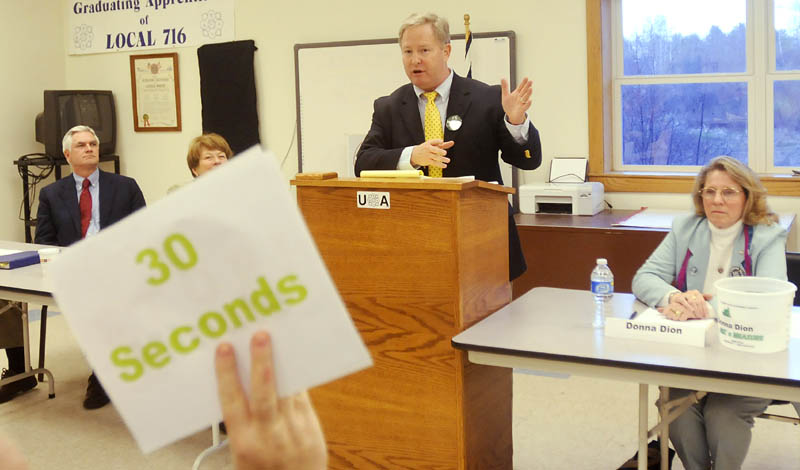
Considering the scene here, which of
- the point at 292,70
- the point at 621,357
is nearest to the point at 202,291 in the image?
the point at 621,357

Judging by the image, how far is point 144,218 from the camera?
0.65m

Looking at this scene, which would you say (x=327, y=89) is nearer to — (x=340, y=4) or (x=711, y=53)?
(x=340, y=4)

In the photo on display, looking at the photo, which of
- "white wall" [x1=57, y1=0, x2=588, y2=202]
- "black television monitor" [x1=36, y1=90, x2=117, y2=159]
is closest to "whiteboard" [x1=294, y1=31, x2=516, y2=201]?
"white wall" [x1=57, y1=0, x2=588, y2=202]

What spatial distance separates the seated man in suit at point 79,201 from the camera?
4.43 meters

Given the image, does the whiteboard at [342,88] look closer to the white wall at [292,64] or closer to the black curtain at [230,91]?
the white wall at [292,64]

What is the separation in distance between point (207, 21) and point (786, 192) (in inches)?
166

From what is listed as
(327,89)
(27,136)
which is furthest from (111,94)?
(327,89)

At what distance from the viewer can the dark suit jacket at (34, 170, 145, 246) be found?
4426mm

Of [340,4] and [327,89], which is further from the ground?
[340,4]

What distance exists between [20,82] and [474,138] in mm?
5241

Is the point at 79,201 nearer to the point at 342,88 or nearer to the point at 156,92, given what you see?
the point at 342,88

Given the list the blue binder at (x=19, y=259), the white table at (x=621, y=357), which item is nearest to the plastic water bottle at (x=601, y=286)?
the white table at (x=621, y=357)

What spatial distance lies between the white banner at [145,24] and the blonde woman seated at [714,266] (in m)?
4.49

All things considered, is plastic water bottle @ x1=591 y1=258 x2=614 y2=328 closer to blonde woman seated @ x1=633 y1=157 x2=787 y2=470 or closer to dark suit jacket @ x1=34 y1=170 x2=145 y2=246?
blonde woman seated @ x1=633 y1=157 x2=787 y2=470
